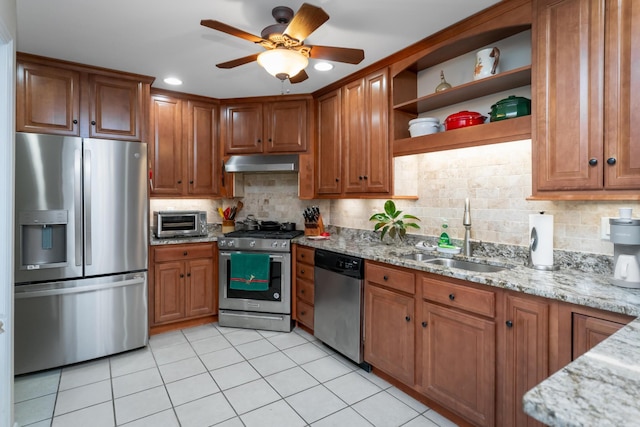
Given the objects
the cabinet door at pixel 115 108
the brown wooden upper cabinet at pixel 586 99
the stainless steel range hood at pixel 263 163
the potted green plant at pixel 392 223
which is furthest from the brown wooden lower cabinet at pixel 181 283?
the brown wooden upper cabinet at pixel 586 99

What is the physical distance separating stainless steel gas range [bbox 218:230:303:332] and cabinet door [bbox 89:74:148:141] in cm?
131

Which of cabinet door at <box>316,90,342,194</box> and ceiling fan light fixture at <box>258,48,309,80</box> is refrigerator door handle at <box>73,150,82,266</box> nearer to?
ceiling fan light fixture at <box>258,48,309,80</box>

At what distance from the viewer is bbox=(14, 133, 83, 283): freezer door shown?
2.48 m

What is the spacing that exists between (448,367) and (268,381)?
126 centimetres

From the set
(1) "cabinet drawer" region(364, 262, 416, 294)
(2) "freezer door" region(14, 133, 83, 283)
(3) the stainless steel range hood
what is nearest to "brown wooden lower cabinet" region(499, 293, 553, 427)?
(1) "cabinet drawer" region(364, 262, 416, 294)

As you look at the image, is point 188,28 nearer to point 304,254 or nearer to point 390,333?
point 304,254

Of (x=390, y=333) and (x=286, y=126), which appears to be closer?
(x=390, y=333)

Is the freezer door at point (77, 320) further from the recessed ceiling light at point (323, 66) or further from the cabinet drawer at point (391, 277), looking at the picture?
the recessed ceiling light at point (323, 66)

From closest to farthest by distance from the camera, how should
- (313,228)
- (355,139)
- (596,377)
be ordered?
(596,377) → (355,139) → (313,228)

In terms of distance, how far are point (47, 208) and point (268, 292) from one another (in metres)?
1.93

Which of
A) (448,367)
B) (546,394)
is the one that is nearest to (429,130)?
(448,367)

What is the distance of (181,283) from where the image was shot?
340 cm

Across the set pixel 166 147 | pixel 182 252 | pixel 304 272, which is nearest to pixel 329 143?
pixel 304 272

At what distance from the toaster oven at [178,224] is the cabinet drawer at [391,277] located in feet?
6.43
